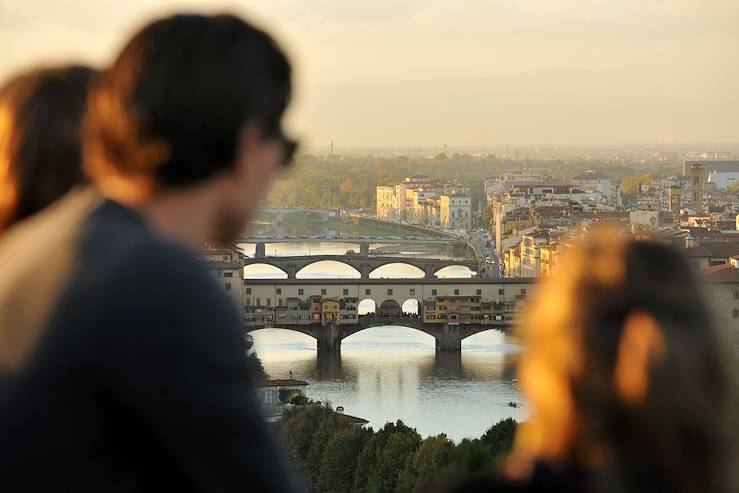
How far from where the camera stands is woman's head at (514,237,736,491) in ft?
1.77

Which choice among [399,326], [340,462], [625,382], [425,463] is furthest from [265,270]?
[625,382]

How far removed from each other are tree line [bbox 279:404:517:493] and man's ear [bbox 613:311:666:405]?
5.36 m

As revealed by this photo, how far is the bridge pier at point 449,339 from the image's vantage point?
13.8 meters

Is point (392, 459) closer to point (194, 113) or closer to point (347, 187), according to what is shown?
point (194, 113)

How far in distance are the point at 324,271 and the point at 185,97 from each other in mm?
20315

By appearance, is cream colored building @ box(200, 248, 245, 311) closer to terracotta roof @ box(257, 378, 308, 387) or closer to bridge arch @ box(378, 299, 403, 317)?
bridge arch @ box(378, 299, 403, 317)

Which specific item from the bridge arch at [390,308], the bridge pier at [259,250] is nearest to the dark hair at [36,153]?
the bridge arch at [390,308]

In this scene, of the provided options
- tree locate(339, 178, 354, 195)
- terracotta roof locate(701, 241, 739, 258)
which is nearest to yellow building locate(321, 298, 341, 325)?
terracotta roof locate(701, 241, 739, 258)

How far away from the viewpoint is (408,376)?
1155cm

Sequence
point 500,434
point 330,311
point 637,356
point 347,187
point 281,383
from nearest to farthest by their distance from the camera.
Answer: point 637,356
point 500,434
point 281,383
point 330,311
point 347,187

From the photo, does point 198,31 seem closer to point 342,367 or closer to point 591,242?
point 591,242

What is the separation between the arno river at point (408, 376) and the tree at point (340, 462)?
992mm

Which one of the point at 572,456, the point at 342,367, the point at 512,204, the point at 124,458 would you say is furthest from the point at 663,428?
the point at 512,204

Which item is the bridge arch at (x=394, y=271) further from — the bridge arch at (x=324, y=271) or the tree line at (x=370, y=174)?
the tree line at (x=370, y=174)
